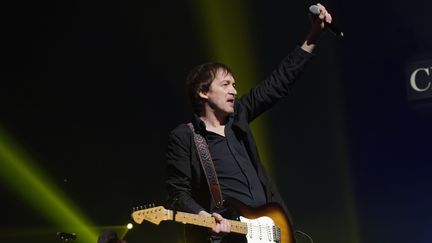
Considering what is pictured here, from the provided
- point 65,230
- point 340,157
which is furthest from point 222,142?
point 65,230

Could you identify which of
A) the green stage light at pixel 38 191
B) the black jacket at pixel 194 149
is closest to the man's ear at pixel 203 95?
the black jacket at pixel 194 149

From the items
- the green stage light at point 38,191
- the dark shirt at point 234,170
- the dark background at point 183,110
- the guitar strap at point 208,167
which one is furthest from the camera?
the green stage light at point 38,191

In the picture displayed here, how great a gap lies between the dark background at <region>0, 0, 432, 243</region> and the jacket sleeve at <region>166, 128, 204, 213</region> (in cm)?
225

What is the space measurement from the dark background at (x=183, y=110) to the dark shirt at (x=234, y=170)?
2088 millimetres

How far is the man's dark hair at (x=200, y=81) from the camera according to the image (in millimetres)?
2461

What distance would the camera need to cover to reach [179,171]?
7.31ft

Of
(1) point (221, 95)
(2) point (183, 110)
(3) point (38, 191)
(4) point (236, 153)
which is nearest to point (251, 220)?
(4) point (236, 153)

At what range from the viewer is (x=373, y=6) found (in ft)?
14.1

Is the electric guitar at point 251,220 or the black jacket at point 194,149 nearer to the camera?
the electric guitar at point 251,220

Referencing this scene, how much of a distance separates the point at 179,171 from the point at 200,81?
0.45m

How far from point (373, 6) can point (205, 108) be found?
237cm

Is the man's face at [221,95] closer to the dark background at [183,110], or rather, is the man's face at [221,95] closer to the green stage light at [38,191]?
the dark background at [183,110]

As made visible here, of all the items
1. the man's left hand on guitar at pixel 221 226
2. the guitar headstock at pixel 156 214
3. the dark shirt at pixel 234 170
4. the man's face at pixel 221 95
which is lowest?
the man's left hand on guitar at pixel 221 226

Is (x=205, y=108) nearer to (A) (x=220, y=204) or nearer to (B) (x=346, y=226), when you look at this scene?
(A) (x=220, y=204)
